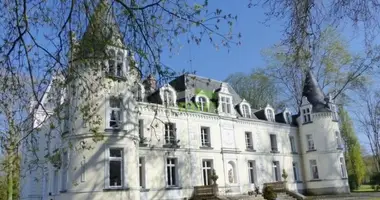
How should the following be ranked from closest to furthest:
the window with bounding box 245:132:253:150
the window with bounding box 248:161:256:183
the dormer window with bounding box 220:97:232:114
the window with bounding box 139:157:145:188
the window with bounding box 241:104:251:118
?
the window with bounding box 139:157:145:188
the dormer window with bounding box 220:97:232:114
the window with bounding box 248:161:256:183
the window with bounding box 245:132:253:150
the window with bounding box 241:104:251:118

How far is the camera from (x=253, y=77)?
116ft

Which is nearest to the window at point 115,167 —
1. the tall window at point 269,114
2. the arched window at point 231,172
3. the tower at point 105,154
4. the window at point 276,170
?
the tower at point 105,154

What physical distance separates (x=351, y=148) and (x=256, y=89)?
14.6 m

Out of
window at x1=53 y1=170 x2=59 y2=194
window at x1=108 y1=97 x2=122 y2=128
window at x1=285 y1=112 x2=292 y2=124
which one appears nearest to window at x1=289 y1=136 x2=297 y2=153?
window at x1=285 y1=112 x2=292 y2=124

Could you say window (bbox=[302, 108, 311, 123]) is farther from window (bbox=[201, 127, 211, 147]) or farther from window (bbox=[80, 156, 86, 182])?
window (bbox=[80, 156, 86, 182])

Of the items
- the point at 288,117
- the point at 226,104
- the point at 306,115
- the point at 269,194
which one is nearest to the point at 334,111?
the point at 306,115

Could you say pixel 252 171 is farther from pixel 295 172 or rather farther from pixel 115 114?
pixel 115 114

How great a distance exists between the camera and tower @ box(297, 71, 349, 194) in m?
27.0

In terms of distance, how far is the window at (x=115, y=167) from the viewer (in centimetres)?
1523

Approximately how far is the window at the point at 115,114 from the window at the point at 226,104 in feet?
32.1

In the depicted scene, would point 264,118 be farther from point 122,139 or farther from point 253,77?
point 122,139

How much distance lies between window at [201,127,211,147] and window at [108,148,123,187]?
7713mm

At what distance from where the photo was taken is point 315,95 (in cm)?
2934

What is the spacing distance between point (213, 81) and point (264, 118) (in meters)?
5.05
